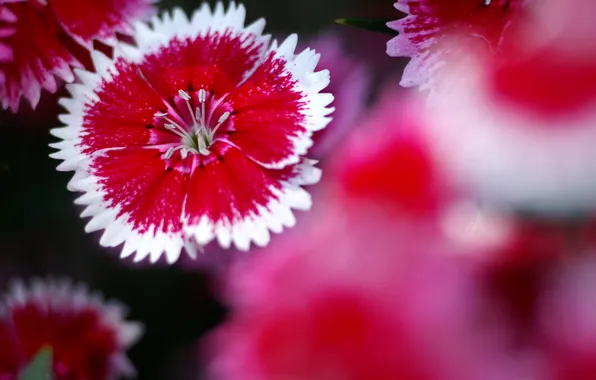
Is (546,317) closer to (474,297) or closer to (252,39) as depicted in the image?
(474,297)

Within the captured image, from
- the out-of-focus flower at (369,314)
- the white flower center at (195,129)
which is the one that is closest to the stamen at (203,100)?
the white flower center at (195,129)

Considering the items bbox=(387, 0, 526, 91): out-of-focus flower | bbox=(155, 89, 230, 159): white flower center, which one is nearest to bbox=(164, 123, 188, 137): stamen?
bbox=(155, 89, 230, 159): white flower center

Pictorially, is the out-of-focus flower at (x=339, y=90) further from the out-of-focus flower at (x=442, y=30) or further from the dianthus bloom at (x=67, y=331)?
the dianthus bloom at (x=67, y=331)

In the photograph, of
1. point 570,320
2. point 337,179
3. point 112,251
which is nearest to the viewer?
point 570,320

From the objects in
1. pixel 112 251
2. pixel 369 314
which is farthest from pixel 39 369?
pixel 369 314

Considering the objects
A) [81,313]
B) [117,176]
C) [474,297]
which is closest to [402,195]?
[474,297]

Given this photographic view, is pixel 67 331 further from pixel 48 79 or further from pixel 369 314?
pixel 369 314
